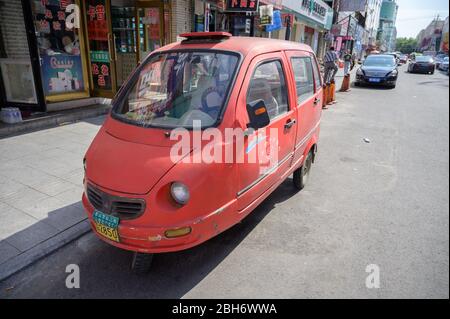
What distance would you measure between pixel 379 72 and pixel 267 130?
14.5 meters

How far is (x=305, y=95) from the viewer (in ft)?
14.1

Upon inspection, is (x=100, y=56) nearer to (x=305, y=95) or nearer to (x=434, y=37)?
(x=305, y=95)

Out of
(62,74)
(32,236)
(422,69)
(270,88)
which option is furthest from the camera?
(422,69)

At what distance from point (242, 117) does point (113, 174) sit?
1.23 m

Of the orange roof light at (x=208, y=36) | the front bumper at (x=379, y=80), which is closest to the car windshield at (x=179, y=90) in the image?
the orange roof light at (x=208, y=36)

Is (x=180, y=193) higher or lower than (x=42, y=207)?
higher

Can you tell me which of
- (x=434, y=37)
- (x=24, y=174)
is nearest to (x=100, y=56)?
(x=24, y=174)

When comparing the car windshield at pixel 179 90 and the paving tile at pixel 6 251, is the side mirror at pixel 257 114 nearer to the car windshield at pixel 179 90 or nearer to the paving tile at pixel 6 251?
the car windshield at pixel 179 90

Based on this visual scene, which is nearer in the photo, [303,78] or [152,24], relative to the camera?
[303,78]

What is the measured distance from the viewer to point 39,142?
19.5ft

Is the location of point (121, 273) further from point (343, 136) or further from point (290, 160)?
point (343, 136)

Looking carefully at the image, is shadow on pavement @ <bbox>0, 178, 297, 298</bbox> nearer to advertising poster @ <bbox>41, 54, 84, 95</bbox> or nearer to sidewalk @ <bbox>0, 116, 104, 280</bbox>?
sidewalk @ <bbox>0, 116, 104, 280</bbox>

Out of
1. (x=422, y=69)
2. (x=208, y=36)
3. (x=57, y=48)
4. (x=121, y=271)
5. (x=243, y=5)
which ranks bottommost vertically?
(x=121, y=271)

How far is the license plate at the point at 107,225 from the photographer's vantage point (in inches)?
100
